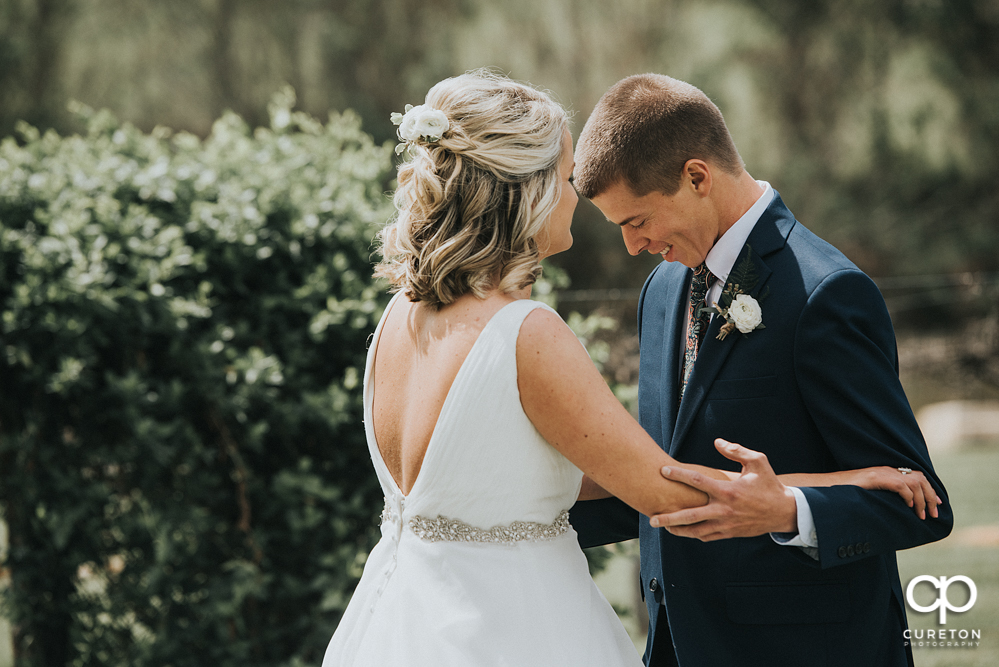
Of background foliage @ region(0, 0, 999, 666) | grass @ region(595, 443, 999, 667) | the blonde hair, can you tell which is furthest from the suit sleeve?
grass @ region(595, 443, 999, 667)

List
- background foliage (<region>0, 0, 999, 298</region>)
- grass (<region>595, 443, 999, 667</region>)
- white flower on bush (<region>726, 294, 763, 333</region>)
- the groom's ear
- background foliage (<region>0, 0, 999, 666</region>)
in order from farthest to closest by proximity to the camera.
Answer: background foliage (<region>0, 0, 999, 298</region>) < grass (<region>595, 443, 999, 667</region>) < background foliage (<region>0, 0, 999, 666</region>) < the groom's ear < white flower on bush (<region>726, 294, 763, 333</region>)

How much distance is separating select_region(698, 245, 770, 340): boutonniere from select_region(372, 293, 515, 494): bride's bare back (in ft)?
1.91

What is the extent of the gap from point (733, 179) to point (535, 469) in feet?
3.27

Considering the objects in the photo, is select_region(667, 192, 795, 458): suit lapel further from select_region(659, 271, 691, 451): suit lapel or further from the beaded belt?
the beaded belt

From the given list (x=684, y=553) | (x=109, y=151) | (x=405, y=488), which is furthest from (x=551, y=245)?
(x=109, y=151)

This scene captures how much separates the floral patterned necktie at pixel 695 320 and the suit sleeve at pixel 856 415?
11.9 inches

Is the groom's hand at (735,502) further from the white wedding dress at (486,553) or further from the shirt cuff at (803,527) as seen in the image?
the white wedding dress at (486,553)

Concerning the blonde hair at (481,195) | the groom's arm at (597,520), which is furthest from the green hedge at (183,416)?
the blonde hair at (481,195)

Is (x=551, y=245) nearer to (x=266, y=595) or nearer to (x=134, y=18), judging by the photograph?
A: (x=266, y=595)

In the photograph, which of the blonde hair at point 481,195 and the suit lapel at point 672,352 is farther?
the suit lapel at point 672,352

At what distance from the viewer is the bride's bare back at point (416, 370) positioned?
6.43 ft

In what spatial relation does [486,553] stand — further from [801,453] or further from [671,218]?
[671,218]

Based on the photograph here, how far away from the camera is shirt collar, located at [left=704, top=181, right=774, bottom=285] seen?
7.67 ft

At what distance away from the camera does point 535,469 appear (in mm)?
1991
